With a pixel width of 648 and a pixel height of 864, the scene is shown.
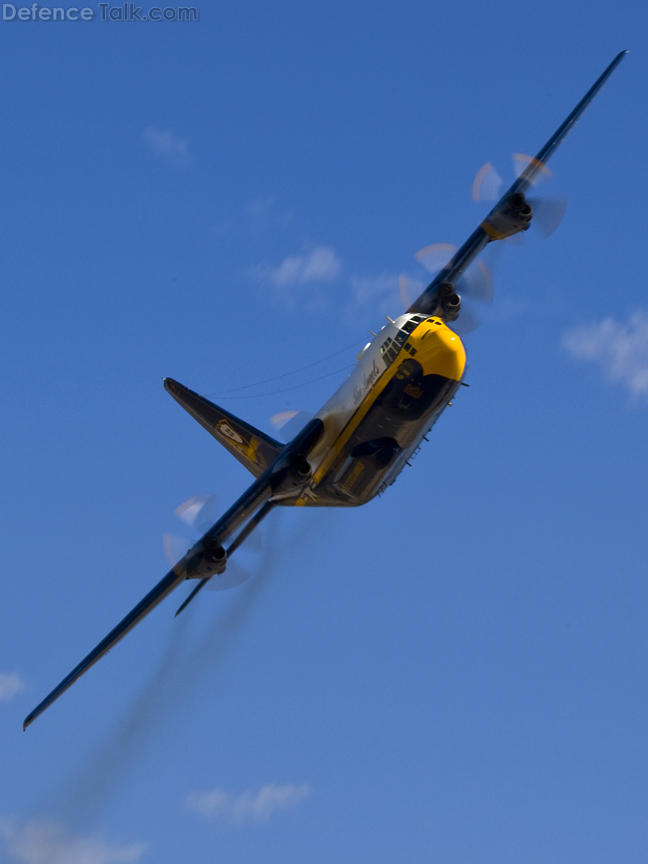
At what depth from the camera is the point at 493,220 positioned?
1374 inches

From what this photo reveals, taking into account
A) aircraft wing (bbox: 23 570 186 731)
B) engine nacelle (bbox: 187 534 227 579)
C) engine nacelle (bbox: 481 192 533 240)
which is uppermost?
engine nacelle (bbox: 481 192 533 240)

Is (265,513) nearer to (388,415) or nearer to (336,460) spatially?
(336,460)

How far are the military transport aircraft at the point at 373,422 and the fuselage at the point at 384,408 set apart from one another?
0.09ft

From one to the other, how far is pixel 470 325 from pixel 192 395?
34.5ft

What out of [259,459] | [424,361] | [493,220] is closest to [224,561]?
[259,459]

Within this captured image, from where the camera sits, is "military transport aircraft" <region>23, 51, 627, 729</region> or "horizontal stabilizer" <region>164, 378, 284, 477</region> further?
"horizontal stabilizer" <region>164, 378, 284, 477</region>

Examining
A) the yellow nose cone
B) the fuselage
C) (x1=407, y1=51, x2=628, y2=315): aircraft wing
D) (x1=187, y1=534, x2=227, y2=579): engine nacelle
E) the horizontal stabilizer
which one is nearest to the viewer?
the yellow nose cone

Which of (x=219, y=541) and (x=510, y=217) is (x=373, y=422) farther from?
(x=510, y=217)

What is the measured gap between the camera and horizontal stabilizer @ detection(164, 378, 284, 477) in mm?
35906

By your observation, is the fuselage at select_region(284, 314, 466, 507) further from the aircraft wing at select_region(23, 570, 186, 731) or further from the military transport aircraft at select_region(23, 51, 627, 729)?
the aircraft wing at select_region(23, 570, 186, 731)

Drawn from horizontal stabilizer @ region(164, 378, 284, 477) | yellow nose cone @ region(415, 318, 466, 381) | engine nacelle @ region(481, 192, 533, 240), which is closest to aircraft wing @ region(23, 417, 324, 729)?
horizontal stabilizer @ region(164, 378, 284, 477)

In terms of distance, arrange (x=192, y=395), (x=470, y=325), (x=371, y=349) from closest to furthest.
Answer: (x=371, y=349) < (x=470, y=325) < (x=192, y=395)

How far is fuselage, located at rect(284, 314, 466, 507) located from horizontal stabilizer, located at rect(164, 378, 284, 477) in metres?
2.91

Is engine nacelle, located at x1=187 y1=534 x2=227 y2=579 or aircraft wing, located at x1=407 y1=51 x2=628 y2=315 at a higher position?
aircraft wing, located at x1=407 y1=51 x2=628 y2=315
